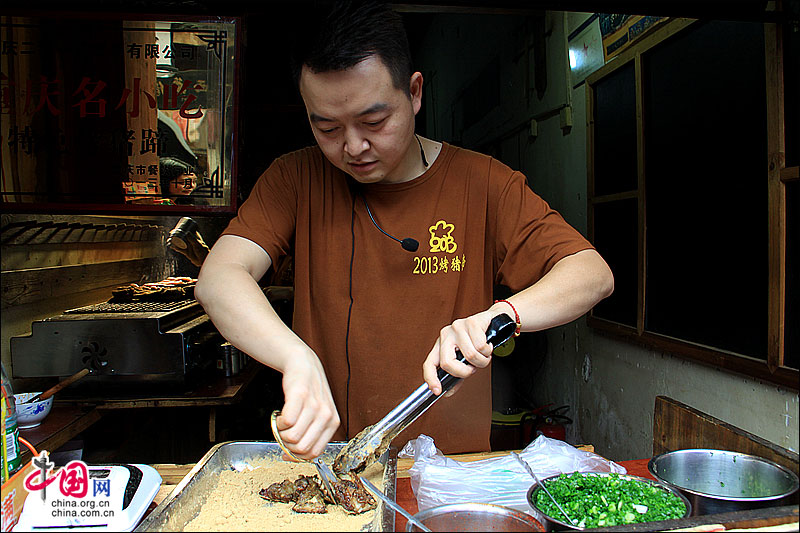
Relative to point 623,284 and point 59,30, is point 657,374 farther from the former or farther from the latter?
point 59,30

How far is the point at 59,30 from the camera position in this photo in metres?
2.66

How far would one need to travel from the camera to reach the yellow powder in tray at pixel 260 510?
1153 millimetres

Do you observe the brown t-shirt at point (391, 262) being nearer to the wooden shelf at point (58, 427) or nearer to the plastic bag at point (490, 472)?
the plastic bag at point (490, 472)

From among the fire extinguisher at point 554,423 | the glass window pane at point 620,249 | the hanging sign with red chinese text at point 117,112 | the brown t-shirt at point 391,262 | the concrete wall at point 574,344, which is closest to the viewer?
the brown t-shirt at point 391,262

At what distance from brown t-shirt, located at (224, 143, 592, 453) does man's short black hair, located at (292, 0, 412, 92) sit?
438 millimetres

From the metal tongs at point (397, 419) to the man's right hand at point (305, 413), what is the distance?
0.15m

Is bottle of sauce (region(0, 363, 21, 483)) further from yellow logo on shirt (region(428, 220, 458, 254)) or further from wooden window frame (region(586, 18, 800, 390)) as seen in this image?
wooden window frame (region(586, 18, 800, 390))

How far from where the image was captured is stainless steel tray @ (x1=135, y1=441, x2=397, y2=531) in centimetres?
113

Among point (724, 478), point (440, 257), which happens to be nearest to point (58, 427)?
point (440, 257)

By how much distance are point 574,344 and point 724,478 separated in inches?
109

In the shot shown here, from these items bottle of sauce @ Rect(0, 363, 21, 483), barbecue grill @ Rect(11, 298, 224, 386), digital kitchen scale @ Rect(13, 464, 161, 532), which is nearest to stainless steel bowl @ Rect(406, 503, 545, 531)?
digital kitchen scale @ Rect(13, 464, 161, 532)

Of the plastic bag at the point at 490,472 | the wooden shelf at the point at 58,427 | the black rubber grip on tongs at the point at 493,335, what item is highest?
the black rubber grip on tongs at the point at 493,335

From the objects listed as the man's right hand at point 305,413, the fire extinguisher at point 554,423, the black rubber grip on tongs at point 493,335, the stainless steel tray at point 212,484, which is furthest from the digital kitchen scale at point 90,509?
the fire extinguisher at point 554,423

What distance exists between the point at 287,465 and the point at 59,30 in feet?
7.48
